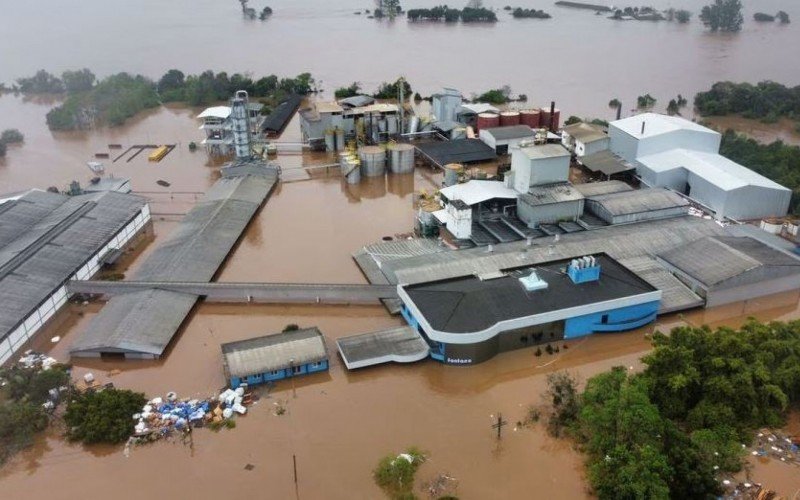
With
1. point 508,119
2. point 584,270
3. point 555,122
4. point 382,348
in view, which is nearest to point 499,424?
point 382,348

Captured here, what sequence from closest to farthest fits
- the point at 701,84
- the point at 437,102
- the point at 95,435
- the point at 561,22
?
the point at 95,435, the point at 437,102, the point at 701,84, the point at 561,22

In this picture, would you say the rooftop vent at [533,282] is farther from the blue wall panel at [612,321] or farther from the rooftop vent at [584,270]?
the blue wall panel at [612,321]

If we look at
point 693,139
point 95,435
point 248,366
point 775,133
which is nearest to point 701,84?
point 775,133

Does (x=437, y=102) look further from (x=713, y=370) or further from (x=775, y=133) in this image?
(x=713, y=370)

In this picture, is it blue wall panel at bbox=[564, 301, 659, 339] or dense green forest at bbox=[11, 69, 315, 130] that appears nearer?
blue wall panel at bbox=[564, 301, 659, 339]

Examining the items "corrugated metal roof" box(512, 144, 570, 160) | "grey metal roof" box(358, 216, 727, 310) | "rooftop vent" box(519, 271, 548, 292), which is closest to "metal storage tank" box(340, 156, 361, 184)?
"grey metal roof" box(358, 216, 727, 310)

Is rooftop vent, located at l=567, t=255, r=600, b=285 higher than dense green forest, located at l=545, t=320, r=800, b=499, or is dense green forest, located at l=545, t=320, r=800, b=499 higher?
rooftop vent, located at l=567, t=255, r=600, b=285

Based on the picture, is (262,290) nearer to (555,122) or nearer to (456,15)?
(555,122)

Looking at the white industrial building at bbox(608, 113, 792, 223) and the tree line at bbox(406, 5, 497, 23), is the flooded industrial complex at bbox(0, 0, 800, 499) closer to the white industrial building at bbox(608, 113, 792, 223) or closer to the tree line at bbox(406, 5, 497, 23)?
the white industrial building at bbox(608, 113, 792, 223)
